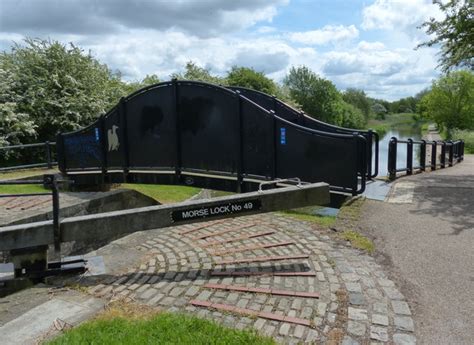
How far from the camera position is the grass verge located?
3.18 m

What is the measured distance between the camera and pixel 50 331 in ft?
11.4

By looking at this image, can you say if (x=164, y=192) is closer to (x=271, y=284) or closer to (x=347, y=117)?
(x=271, y=284)

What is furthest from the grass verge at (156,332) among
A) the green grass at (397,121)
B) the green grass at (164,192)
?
the green grass at (397,121)

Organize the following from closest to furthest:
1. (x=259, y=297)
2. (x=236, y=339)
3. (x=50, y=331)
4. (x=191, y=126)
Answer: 1. (x=236, y=339)
2. (x=50, y=331)
3. (x=259, y=297)
4. (x=191, y=126)

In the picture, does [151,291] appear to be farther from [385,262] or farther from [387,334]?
[385,262]

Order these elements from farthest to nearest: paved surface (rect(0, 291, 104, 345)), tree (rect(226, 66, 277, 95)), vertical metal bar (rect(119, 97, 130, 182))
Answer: tree (rect(226, 66, 277, 95)) → vertical metal bar (rect(119, 97, 130, 182)) → paved surface (rect(0, 291, 104, 345))

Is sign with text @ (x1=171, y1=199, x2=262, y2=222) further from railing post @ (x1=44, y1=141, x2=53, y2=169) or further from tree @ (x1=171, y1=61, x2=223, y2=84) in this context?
tree @ (x1=171, y1=61, x2=223, y2=84)

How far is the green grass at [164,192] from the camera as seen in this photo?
1128 cm

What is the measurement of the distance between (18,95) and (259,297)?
15168 mm

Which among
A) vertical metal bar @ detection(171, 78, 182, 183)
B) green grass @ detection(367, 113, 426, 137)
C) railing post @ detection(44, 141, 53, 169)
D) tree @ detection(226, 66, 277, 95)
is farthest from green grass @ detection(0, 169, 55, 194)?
green grass @ detection(367, 113, 426, 137)

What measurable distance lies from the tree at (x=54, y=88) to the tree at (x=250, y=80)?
1231 centimetres

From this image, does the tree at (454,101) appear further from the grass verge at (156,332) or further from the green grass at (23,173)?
the grass verge at (156,332)

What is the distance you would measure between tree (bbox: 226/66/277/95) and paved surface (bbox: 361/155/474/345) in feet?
71.2

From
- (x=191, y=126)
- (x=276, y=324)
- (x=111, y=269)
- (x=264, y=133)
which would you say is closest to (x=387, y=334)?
(x=276, y=324)
